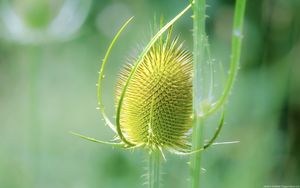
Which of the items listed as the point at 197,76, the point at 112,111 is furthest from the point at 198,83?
the point at 112,111

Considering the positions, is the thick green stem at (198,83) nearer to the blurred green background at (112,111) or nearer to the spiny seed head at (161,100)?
the spiny seed head at (161,100)

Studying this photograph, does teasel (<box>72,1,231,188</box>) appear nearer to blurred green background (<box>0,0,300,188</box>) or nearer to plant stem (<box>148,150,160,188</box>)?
plant stem (<box>148,150,160,188</box>)

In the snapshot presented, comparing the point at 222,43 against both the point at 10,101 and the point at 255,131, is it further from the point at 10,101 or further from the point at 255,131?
the point at 10,101

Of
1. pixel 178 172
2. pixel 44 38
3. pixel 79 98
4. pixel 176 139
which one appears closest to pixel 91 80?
pixel 79 98

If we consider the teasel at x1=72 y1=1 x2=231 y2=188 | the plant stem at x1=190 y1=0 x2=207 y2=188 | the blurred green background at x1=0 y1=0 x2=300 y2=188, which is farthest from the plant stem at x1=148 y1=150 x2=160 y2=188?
the blurred green background at x1=0 y1=0 x2=300 y2=188

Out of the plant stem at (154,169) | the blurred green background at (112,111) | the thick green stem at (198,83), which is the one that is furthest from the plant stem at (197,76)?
the blurred green background at (112,111)
